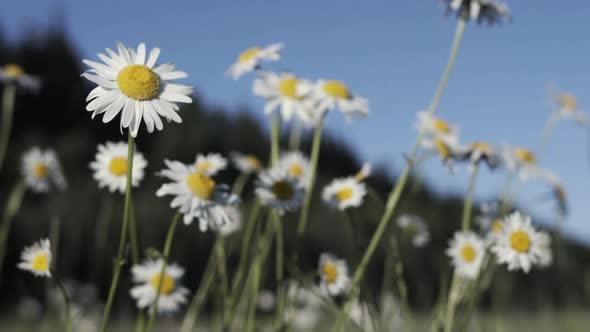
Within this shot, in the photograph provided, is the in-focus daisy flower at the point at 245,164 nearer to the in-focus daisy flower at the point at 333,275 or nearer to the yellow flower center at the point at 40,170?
the in-focus daisy flower at the point at 333,275

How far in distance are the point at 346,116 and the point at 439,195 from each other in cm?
1012

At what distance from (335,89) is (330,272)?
0.53 meters

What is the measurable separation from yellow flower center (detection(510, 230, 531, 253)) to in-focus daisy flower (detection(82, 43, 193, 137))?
97cm

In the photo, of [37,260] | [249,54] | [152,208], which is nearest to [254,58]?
[249,54]

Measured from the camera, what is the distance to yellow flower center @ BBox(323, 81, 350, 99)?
158 centimetres

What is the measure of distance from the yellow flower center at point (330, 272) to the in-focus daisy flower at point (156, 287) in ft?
1.29

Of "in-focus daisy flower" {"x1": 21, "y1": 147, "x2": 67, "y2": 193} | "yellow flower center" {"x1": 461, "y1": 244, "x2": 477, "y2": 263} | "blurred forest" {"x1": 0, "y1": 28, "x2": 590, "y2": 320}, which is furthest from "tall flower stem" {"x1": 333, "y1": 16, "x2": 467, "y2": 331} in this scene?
"blurred forest" {"x1": 0, "y1": 28, "x2": 590, "y2": 320}

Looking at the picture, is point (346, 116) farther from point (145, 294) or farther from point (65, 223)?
point (65, 223)

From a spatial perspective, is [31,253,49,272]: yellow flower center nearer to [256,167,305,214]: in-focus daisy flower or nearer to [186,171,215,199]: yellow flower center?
[186,171,215,199]: yellow flower center

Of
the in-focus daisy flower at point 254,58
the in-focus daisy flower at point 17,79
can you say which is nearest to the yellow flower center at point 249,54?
the in-focus daisy flower at point 254,58

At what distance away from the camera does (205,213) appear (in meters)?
1.18

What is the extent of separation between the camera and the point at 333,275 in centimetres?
172

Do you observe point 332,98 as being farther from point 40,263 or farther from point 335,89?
point 40,263

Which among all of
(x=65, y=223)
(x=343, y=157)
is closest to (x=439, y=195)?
(x=343, y=157)
